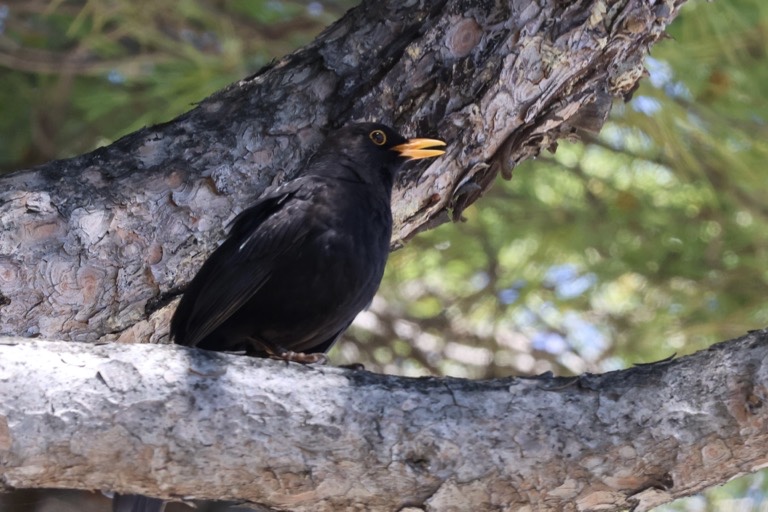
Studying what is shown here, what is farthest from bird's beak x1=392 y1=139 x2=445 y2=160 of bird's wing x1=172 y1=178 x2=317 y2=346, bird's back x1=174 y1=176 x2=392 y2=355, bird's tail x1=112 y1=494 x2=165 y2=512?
bird's tail x1=112 y1=494 x2=165 y2=512

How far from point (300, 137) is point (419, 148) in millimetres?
390

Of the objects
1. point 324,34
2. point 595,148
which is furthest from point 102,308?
point 595,148

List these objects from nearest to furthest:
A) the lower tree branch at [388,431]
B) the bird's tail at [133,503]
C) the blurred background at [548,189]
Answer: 1. the lower tree branch at [388,431]
2. the bird's tail at [133,503]
3. the blurred background at [548,189]

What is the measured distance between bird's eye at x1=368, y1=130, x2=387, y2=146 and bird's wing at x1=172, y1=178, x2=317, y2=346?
0.31 meters

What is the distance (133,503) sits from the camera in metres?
2.91

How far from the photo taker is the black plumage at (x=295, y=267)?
10.8 feet

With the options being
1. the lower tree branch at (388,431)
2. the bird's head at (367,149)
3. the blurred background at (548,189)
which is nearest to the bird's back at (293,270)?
the bird's head at (367,149)

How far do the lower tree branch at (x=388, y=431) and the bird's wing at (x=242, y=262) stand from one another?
79 centimetres

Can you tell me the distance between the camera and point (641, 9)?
3.54m

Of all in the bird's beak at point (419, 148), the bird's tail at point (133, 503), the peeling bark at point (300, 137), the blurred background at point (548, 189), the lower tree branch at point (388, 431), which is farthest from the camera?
the blurred background at point (548, 189)

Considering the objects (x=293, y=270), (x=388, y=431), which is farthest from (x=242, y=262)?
(x=388, y=431)

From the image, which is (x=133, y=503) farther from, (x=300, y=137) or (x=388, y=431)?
(x=300, y=137)

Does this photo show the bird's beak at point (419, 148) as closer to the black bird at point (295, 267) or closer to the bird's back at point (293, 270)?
the black bird at point (295, 267)

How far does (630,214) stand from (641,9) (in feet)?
8.39
